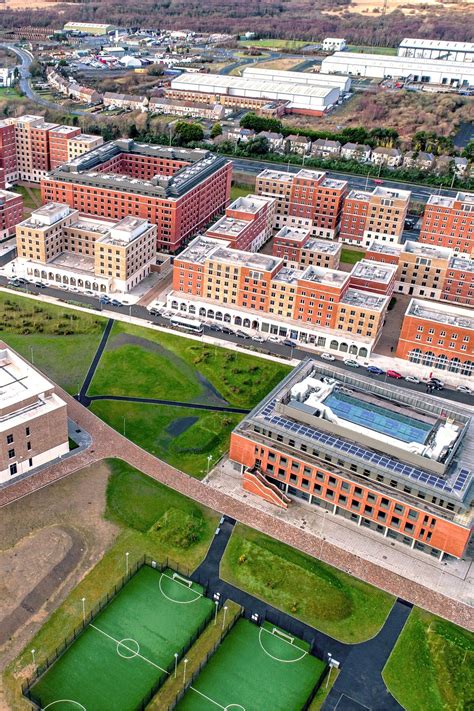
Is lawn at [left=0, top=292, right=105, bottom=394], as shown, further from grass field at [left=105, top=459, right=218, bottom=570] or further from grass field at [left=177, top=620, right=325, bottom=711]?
grass field at [left=177, top=620, right=325, bottom=711]

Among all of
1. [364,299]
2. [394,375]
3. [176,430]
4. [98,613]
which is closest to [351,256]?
[364,299]

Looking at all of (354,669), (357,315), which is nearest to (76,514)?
(354,669)

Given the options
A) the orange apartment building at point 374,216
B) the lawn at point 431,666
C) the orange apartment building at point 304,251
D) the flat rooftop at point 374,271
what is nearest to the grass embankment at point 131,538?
the lawn at point 431,666

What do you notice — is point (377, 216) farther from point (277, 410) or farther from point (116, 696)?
point (116, 696)

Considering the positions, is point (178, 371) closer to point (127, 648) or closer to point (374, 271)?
point (374, 271)

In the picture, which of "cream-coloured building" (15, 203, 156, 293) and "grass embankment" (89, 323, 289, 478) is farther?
"cream-coloured building" (15, 203, 156, 293)

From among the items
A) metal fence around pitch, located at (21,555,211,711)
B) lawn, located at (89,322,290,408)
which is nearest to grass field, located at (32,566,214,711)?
metal fence around pitch, located at (21,555,211,711)

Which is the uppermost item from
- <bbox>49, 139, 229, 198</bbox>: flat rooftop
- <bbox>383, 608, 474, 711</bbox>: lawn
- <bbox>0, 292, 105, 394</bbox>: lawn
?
<bbox>49, 139, 229, 198</bbox>: flat rooftop
